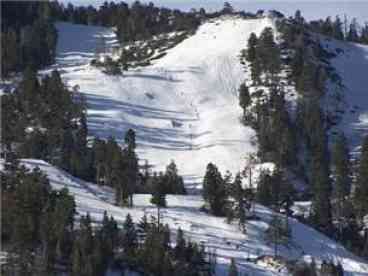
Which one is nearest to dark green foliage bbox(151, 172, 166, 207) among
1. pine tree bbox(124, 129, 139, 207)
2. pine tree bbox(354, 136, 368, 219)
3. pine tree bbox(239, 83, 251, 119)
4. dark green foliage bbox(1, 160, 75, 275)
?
pine tree bbox(124, 129, 139, 207)

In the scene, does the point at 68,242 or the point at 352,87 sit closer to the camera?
the point at 68,242

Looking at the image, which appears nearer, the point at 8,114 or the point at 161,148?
the point at 8,114

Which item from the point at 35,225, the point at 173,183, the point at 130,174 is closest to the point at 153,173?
the point at 173,183

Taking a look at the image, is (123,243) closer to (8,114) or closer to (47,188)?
(47,188)

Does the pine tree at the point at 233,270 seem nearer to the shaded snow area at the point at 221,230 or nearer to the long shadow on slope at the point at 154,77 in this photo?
the shaded snow area at the point at 221,230

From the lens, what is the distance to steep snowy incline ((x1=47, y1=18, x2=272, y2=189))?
452 feet

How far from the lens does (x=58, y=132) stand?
122938 mm

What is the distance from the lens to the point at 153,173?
398ft

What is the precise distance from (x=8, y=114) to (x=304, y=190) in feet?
158

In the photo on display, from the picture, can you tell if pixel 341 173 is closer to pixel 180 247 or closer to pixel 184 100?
pixel 184 100

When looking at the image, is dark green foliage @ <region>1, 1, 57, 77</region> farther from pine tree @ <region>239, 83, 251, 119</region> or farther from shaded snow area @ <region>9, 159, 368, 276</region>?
shaded snow area @ <region>9, 159, 368, 276</region>

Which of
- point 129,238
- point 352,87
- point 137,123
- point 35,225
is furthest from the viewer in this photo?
point 352,87

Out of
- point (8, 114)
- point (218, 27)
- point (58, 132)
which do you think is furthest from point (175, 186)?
point (218, 27)

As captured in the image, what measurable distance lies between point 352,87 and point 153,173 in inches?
2492
